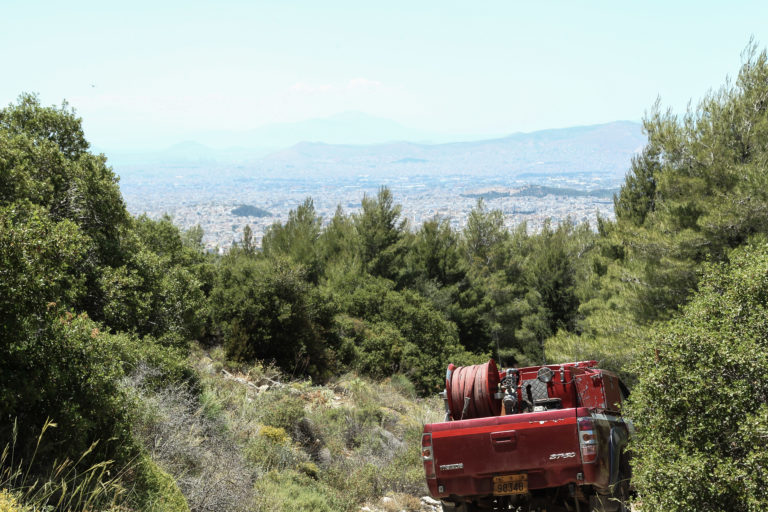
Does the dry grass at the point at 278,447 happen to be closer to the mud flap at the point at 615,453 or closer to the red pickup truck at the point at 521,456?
the red pickup truck at the point at 521,456

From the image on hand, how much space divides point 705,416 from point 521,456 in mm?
2004

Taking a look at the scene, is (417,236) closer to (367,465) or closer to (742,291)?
(367,465)

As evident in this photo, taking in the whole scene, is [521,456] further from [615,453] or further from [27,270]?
[27,270]

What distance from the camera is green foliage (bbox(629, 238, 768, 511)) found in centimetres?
462

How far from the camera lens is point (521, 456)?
6434mm

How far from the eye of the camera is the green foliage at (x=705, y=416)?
4.62 meters

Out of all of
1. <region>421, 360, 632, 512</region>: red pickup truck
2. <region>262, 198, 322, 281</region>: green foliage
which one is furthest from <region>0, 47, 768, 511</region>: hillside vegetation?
<region>262, 198, 322, 281</region>: green foliage

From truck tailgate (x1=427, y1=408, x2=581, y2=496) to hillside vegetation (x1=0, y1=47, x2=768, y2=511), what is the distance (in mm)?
752

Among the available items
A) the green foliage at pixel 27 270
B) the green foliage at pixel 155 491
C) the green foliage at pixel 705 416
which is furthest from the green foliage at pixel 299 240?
the green foliage at pixel 705 416

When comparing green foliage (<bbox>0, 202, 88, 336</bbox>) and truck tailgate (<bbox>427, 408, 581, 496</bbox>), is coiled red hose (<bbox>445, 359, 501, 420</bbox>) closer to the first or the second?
truck tailgate (<bbox>427, 408, 581, 496</bbox>)

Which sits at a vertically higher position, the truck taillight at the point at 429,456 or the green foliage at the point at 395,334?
the truck taillight at the point at 429,456

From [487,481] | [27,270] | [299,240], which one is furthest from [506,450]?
[299,240]

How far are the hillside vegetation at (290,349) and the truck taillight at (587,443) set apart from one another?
49cm

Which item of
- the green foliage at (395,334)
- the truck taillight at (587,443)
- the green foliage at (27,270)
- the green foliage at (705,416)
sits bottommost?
the green foliage at (395,334)
